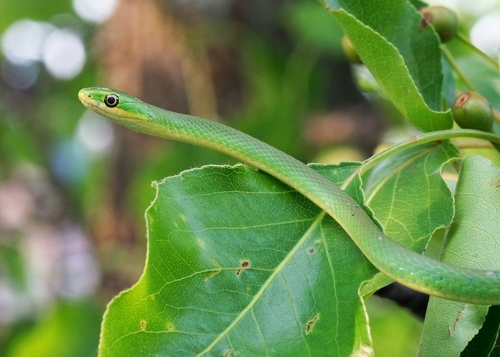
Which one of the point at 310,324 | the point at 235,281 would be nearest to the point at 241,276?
the point at 235,281

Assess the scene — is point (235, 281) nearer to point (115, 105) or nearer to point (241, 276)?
point (241, 276)

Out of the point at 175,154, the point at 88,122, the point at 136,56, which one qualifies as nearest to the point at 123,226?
the point at 175,154

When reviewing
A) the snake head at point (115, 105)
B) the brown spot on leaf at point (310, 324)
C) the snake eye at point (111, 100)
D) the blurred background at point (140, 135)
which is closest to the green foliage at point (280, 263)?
the brown spot on leaf at point (310, 324)

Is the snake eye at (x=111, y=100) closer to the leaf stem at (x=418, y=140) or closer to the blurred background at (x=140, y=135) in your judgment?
the leaf stem at (x=418, y=140)

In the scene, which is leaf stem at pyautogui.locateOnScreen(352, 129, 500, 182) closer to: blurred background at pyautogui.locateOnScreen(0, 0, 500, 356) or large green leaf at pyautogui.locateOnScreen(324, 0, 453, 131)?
large green leaf at pyautogui.locateOnScreen(324, 0, 453, 131)

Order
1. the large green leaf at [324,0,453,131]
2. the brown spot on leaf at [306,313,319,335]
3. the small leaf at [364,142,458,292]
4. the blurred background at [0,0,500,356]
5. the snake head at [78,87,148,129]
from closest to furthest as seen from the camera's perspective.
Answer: the brown spot on leaf at [306,313,319,335] → the small leaf at [364,142,458,292] → the large green leaf at [324,0,453,131] → the snake head at [78,87,148,129] → the blurred background at [0,0,500,356]

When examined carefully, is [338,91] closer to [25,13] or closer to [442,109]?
[25,13]

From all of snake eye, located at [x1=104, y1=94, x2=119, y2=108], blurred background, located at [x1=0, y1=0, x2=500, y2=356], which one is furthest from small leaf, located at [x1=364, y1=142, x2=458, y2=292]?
blurred background, located at [x1=0, y1=0, x2=500, y2=356]
